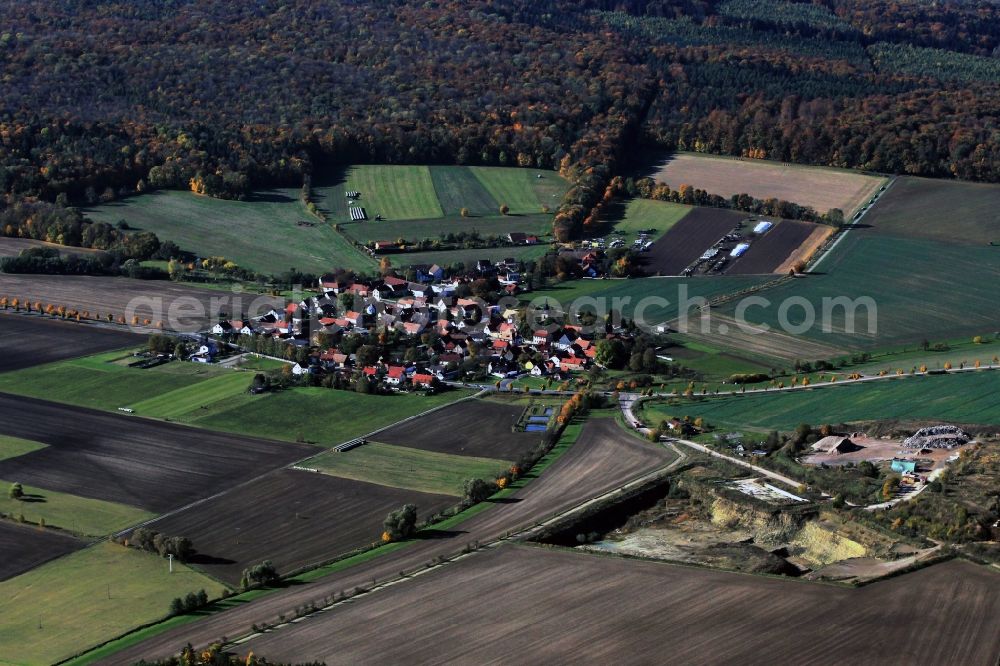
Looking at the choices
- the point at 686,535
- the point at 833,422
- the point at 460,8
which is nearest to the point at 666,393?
the point at 833,422

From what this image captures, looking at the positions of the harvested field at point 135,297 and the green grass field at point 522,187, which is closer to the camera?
the harvested field at point 135,297

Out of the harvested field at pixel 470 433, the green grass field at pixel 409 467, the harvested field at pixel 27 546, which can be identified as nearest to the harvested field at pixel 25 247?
the harvested field at pixel 470 433

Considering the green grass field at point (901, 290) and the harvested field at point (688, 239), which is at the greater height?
the harvested field at point (688, 239)

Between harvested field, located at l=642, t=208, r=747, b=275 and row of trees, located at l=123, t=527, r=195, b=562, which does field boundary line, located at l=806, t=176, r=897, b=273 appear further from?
row of trees, located at l=123, t=527, r=195, b=562

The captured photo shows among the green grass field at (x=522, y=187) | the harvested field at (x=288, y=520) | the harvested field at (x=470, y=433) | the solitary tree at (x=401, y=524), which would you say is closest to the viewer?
the harvested field at (x=288, y=520)

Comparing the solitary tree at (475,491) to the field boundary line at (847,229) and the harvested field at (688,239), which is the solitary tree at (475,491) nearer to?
the harvested field at (688,239)

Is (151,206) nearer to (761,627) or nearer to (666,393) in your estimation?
(666,393)

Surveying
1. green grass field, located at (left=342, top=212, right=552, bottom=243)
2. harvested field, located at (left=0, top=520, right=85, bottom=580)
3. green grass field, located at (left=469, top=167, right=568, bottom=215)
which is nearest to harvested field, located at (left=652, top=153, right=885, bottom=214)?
green grass field, located at (left=469, top=167, right=568, bottom=215)
